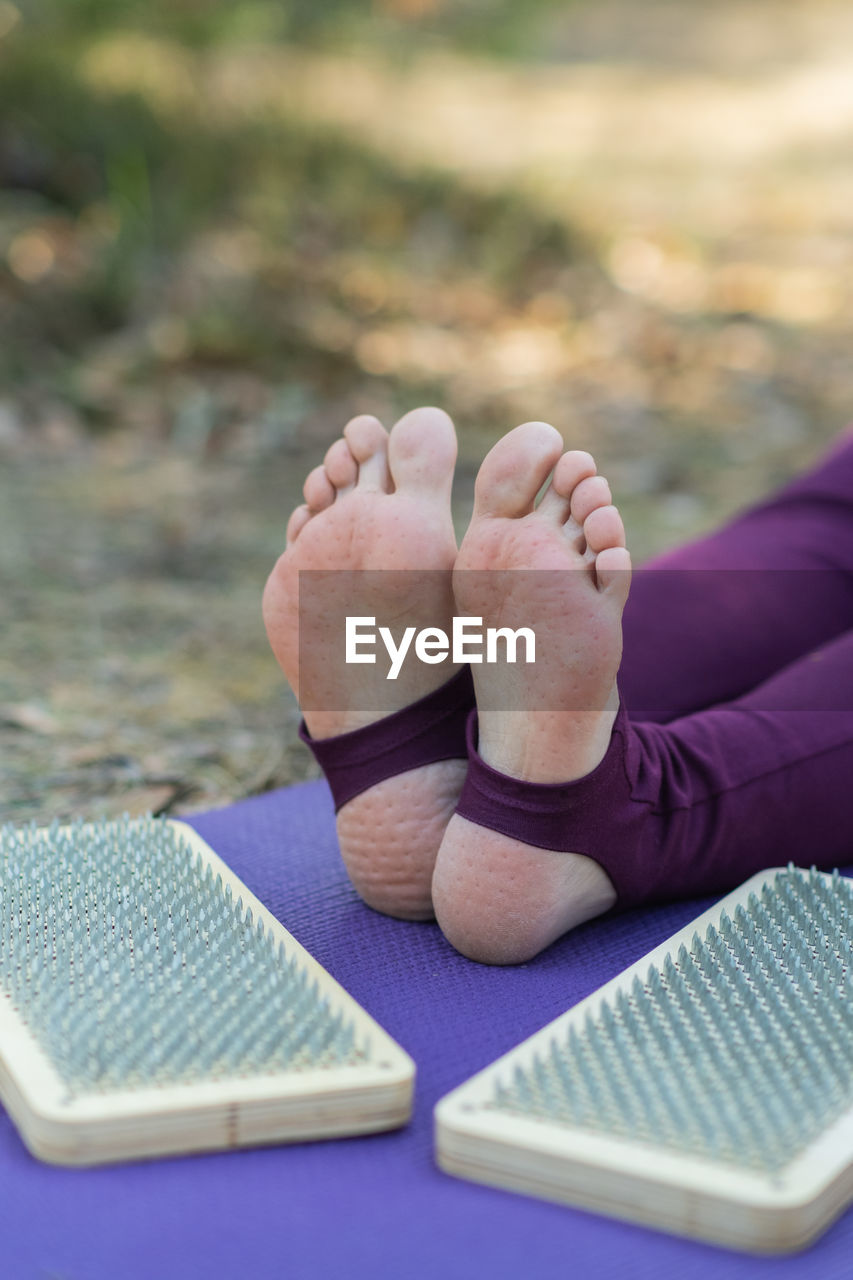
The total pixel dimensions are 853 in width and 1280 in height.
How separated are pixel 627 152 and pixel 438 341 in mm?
3530

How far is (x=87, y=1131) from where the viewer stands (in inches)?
32.7

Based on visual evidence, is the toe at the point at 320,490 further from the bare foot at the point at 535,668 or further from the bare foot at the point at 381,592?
the bare foot at the point at 535,668

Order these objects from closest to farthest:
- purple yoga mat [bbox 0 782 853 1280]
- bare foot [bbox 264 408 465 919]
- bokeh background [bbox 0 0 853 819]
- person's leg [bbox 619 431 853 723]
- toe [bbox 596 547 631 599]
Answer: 1. purple yoga mat [bbox 0 782 853 1280]
2. toe [bbox 596 547 631 599]
3. bare foot [bbox 264 408 465 919]
4. person's leg [bbox 619 431 853 723]
5. bokeh background [bbox 0 0 853 819]

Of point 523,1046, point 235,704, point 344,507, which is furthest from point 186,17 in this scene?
point 523,1046

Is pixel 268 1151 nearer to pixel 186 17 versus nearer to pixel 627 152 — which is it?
pixel 186 17

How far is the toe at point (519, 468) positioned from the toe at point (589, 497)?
35mm

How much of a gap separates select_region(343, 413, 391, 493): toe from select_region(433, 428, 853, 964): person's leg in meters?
0.12

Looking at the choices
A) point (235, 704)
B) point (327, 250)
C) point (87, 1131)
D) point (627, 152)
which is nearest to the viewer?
A: point (87, 1131)

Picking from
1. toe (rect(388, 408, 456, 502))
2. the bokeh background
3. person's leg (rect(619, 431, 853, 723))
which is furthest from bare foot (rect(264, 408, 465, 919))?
the bokeh background

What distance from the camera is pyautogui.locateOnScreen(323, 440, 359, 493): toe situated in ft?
3.72

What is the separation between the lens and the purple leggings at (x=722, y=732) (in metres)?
1.06

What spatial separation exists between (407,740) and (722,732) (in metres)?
0.29

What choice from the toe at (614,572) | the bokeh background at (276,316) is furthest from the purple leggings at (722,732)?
the bokeh background at (276,316)

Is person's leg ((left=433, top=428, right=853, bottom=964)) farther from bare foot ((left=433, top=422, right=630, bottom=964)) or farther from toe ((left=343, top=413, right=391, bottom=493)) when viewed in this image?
toe ((left=343, top=413, right=391, bottom=493))
